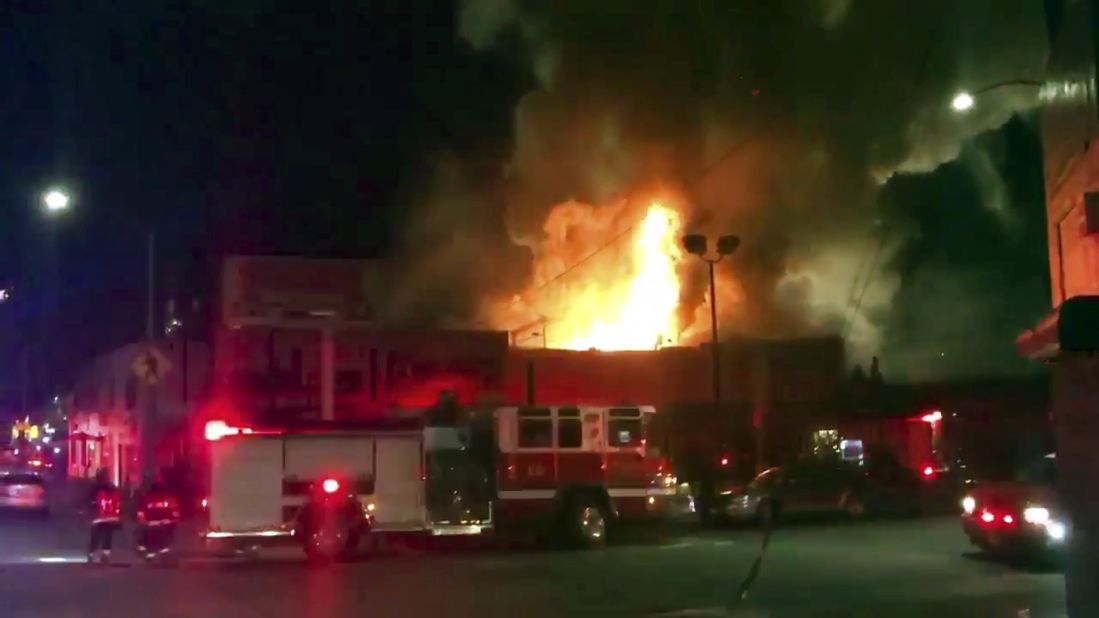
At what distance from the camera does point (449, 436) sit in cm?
2089

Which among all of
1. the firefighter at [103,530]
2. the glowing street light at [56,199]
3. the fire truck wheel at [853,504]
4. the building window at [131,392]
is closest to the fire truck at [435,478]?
the firefighter at [103,530]

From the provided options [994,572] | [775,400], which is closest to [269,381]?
[775,400]

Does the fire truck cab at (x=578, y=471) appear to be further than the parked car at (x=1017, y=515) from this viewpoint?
Yes

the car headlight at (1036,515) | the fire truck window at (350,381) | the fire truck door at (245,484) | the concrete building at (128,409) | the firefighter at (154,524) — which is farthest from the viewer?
the fire truck window at (350,381)

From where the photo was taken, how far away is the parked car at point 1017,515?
16.7 m

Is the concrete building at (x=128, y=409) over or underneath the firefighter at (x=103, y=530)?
over

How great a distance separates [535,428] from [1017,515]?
25.5 ft

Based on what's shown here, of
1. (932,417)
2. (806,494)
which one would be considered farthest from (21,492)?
(932,417)

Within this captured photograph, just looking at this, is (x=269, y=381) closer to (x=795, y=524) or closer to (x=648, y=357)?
(x=648, y=357)

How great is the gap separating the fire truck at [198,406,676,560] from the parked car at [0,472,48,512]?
13.5 metres

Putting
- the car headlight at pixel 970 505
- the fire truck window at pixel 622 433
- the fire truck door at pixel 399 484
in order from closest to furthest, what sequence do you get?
1. the car headlight at pixel 970 505
2. the fire truck door at pixel 399 484
3. the fire truck window at pixel 622 433

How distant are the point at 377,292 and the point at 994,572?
28.7m

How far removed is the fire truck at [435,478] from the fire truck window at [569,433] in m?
0.02

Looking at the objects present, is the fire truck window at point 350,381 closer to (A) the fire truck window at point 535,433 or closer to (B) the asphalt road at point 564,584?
(B) the asphalt road at point 564,584
